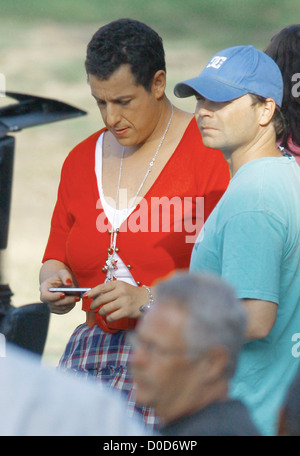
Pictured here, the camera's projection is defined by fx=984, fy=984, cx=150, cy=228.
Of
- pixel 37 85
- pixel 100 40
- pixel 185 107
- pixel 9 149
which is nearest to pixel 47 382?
pixel 100 40

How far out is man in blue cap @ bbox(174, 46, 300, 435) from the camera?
7.13ft

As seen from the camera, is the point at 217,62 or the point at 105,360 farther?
the point at 105,360

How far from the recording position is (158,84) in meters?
2.76

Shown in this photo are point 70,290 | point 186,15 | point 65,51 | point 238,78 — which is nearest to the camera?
point 238,78

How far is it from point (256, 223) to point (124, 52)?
0.74 m

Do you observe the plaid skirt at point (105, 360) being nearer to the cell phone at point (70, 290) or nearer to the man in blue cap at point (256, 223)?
the cell phone at point (70, 290)

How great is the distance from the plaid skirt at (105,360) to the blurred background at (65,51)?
3045mm

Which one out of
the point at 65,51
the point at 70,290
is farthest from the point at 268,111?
the point at 65,51

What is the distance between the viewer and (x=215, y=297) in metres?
1.62

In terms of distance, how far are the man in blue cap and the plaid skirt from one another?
1.33 feet

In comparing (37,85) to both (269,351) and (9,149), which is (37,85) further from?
(269,351)

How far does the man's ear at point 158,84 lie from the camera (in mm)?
2742

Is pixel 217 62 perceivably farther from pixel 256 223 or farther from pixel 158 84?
pixel 256 223
